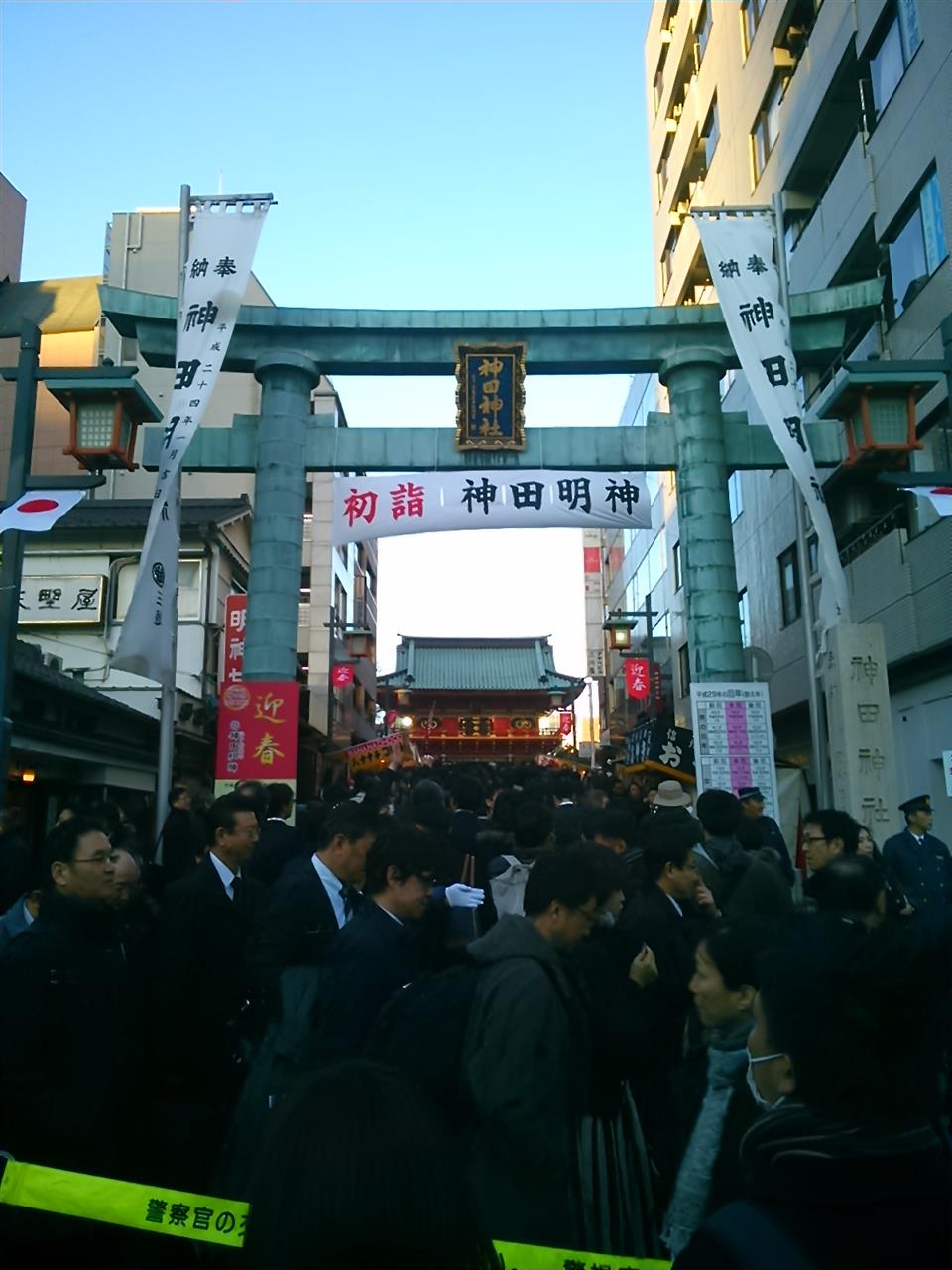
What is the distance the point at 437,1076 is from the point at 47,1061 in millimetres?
1372

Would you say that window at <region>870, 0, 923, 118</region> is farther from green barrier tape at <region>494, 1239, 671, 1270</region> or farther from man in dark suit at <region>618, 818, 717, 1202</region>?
green barrier tape at <region>494, 1239, 671, 1270</region>

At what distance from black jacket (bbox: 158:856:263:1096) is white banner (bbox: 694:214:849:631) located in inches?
354

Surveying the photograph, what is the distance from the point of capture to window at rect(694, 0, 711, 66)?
1016 inches

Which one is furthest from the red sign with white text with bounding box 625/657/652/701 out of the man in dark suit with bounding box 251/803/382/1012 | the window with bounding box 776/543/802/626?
the man in dark suit with bounding box 251/803/382/1012

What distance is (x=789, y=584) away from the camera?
21.1 metres

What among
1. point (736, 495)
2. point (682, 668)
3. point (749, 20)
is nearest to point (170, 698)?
point (736, 495)

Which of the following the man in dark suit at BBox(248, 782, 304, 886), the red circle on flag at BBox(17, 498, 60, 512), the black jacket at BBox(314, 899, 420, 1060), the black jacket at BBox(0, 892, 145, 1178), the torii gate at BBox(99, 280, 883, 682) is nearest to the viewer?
the black jacket at BBox(0, 892, 145, 1178)

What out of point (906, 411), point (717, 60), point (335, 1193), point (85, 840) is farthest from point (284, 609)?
point (717, 60)

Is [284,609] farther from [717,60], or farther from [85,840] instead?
[717,60]

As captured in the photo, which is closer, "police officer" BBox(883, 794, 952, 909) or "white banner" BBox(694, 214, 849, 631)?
"police officer" BBox(883, 794, 952, 909)

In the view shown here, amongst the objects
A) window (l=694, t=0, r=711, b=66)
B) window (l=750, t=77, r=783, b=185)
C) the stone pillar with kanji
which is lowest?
the stone pillar with kanji

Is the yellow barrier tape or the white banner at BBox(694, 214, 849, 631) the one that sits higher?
the white banner at BBox(694, 214, 849, 631)

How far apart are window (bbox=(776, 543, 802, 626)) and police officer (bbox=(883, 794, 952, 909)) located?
12059 mm

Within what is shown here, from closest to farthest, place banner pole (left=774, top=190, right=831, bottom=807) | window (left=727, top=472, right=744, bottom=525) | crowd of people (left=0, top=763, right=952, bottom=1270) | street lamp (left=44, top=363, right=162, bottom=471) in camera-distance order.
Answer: crowd of people (left=0, top=763, right=952, bottom=1270) → street lamp (left=44, top=363, right=162, bottom=471) → banner pole (left=774, top=190, right=831, bottom=807) → window (left=727, top=472, right=744, bottom=525)
